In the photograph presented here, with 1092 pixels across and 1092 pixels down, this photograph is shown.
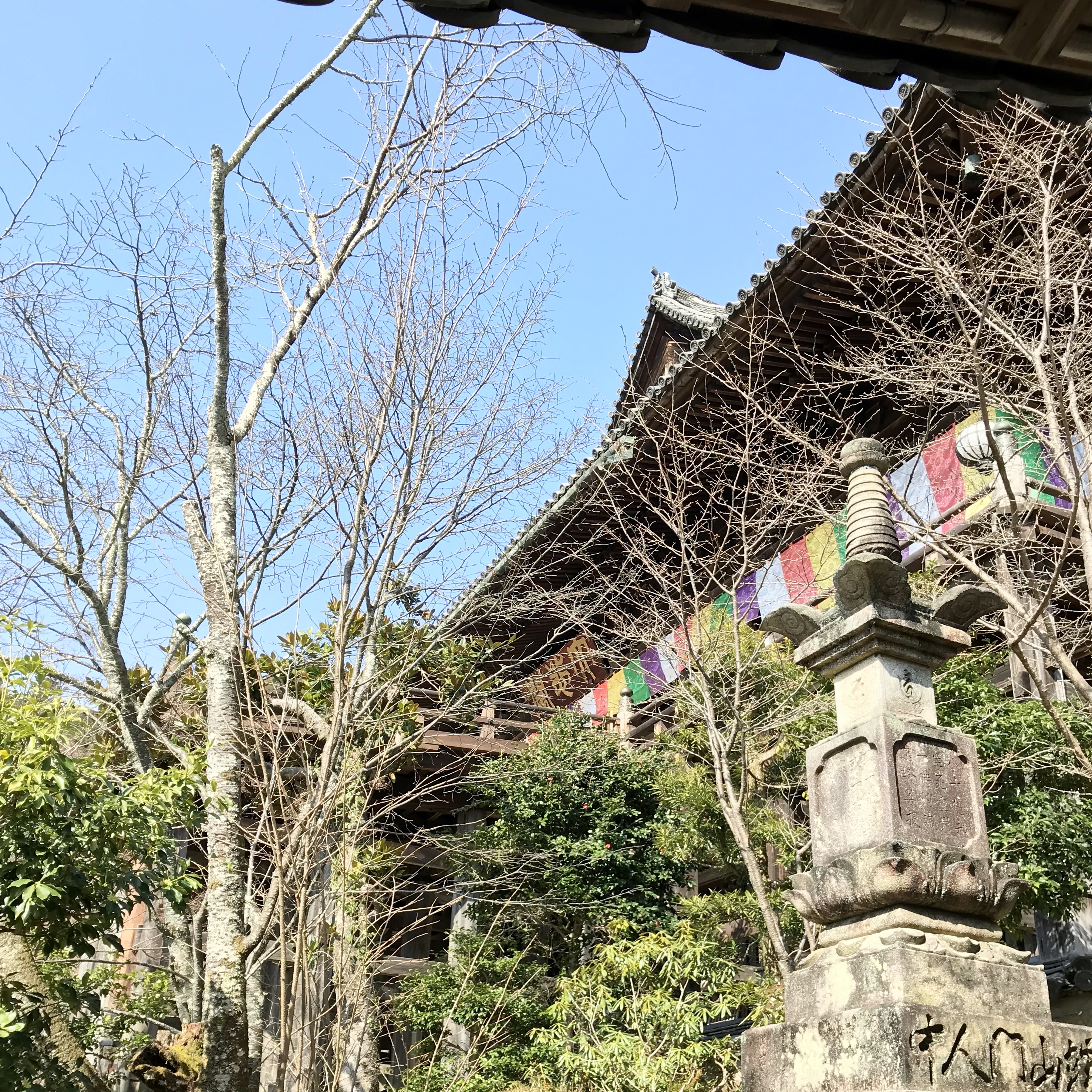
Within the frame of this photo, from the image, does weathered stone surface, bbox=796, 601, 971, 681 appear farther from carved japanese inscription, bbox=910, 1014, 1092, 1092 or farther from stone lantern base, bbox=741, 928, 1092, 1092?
A: carved japanese inscription, bbox=910, 1014, 1092, 1092

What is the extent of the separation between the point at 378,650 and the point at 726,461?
5060mm

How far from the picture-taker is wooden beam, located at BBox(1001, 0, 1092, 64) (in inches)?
97.3

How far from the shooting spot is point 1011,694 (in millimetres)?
10891

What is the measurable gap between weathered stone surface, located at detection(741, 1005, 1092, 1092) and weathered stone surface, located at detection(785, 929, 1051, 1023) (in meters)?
0.07

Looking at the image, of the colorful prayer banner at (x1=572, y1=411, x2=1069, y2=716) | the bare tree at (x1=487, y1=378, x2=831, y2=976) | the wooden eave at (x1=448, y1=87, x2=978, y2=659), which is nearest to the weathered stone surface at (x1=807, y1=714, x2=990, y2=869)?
the bare tree at (x1=487, y1=378, x2=831, y2=976)

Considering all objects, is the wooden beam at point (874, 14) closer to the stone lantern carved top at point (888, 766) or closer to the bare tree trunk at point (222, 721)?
the stone lantern carved top at point (888, 766)

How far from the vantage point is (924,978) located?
4.80 meters

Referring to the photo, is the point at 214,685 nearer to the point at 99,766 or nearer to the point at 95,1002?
the point at 99,766

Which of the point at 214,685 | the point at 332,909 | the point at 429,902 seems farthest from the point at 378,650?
the point at 429,902

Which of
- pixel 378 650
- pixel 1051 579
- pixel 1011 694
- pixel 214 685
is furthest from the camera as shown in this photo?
pixel 1011 694

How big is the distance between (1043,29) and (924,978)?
12.8ft

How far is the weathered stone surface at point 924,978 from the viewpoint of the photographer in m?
4.80

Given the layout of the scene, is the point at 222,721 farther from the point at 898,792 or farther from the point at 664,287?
the point at 664,287

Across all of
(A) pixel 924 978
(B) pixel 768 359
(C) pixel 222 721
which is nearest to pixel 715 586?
(B) pixel 768 359
